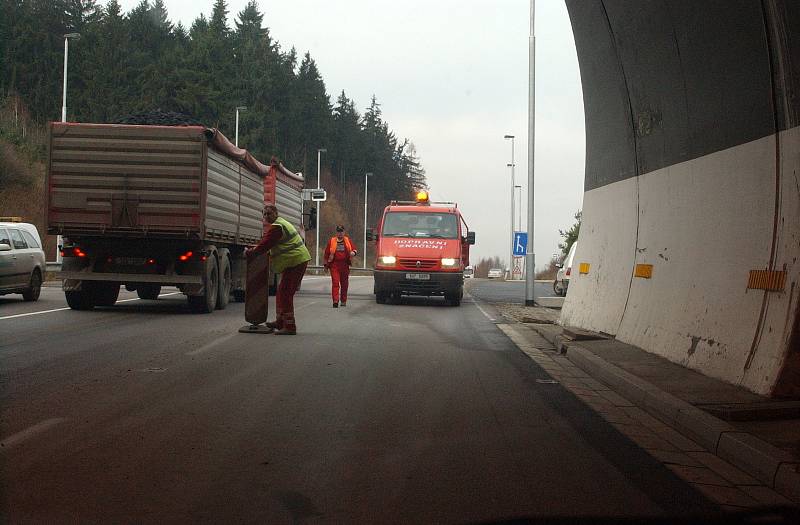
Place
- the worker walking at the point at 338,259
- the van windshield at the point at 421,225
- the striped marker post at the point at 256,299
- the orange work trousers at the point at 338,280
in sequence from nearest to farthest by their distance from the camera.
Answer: the striped marker post at the point at 256,299 < the orange work trousers at the point at 338,280 < the worker walking at the point at 338,259 < the van windshield at the point at 421,225

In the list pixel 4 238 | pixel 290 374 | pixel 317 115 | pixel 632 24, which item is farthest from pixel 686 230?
pixel 317 115

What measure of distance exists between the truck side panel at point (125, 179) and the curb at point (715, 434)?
8.63m

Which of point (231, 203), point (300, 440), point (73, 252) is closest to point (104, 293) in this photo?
point (73, 252)

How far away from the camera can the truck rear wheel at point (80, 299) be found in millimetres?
16516

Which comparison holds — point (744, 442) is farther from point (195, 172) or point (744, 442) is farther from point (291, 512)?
point (195, 172)

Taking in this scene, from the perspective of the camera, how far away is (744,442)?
5.81 m

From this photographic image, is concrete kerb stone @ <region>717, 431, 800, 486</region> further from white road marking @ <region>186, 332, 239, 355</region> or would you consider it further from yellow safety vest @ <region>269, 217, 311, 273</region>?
yellow safety vest @ <region>269, 217, 311, 273</region>

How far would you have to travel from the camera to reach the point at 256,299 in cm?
1362

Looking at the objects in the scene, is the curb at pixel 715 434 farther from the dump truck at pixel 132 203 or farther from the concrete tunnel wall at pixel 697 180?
the dump truck at pixel 132 203

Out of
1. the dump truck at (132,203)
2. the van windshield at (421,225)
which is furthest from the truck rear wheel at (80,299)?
the van windshield at (421,225)

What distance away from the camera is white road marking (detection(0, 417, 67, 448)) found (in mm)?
5867

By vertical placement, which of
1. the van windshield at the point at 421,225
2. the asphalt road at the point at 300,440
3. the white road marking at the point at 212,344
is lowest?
the asphalt road at the point at 300,440

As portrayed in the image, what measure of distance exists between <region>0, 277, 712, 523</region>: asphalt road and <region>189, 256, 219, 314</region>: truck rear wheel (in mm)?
4729

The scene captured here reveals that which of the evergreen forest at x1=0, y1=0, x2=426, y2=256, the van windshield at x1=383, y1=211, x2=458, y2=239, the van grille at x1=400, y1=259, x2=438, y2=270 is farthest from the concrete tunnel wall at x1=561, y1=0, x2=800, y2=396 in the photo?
the evergreen forest at x1=0, y1=0, x2=426, y2=256
